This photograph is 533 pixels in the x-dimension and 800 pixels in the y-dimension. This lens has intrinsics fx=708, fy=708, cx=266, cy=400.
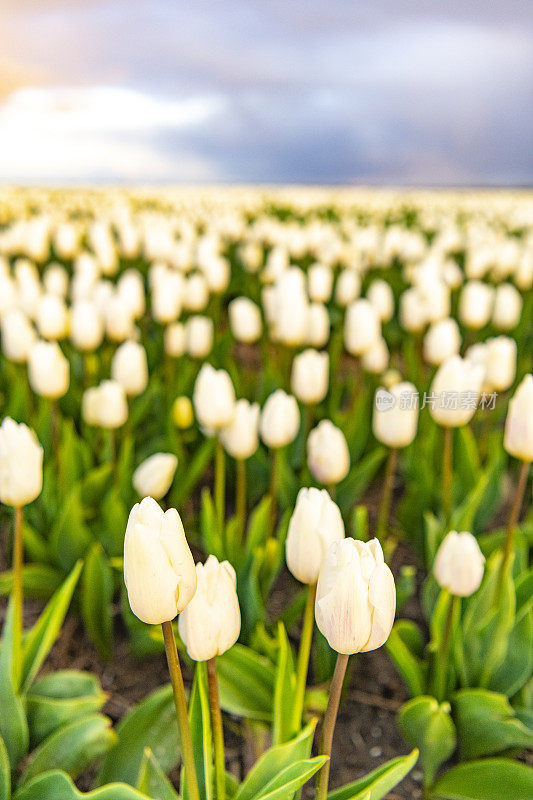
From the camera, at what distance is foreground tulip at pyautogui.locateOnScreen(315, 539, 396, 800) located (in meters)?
0.97

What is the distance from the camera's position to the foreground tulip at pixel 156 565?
37.2 inches

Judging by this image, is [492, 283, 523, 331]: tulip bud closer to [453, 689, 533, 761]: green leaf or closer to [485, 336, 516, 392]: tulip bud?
[485, 336, 516, 392]: tulip bud

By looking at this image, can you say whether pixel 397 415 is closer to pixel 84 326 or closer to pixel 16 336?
pixel 84 326

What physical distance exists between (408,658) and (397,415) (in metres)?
0.69

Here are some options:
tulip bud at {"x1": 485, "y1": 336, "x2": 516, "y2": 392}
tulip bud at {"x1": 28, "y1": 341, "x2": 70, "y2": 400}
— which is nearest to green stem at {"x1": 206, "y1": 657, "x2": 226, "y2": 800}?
tulip bud at {"x1": 28, "y1": 341, "x2": 70, "y2": 400}

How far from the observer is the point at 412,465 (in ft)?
8.71

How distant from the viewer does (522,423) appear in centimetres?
163

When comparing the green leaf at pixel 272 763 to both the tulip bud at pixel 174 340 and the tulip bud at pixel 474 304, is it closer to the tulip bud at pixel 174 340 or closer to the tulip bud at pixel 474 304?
the tulip bud at pixel 174 340

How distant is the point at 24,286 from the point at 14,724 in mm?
2248

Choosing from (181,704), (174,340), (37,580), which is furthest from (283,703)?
(174,340)

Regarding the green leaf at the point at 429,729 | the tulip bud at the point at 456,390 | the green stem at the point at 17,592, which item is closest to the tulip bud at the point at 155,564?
the green stem at the point at 17,592

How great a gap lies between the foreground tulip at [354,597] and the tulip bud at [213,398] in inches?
41.8

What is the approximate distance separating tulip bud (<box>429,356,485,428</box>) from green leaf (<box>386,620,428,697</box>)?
590 millimetres

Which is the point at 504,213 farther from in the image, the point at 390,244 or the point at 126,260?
the point at 126,260
